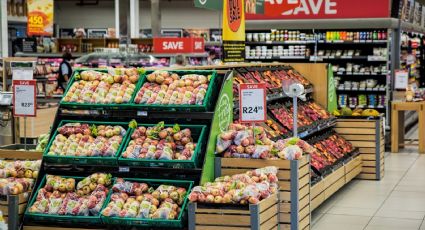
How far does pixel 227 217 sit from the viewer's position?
536cm

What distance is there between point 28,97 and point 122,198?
1.88 m

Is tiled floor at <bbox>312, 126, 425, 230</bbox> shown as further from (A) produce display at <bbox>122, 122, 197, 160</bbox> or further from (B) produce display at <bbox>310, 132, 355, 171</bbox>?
(A) produce display at <bbox>122, 122, 197, 160</bbox>

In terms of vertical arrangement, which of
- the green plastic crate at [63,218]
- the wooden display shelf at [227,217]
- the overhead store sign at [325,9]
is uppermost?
the overhead store sign at [325,9]

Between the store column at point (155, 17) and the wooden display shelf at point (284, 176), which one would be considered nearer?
the wooden display shelf at point (284, 176)

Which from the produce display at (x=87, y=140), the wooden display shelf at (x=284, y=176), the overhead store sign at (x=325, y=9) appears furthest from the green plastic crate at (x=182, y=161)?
the overhead store sign at (x=325, y=9)

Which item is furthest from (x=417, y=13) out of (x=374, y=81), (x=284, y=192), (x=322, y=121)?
(x=284, y=192)

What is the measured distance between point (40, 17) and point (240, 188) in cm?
1353

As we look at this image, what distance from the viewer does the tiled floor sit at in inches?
292

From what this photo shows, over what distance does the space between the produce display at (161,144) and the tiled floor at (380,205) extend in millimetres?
2028

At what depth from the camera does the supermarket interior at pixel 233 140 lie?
5.70 meters

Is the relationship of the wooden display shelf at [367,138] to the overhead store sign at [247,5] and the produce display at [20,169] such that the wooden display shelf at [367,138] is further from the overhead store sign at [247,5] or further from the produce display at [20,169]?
the produce display at [20,169]

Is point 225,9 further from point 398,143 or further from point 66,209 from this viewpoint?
point 398,143

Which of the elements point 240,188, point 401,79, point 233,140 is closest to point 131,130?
point 233,140

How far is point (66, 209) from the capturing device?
5734 mm
